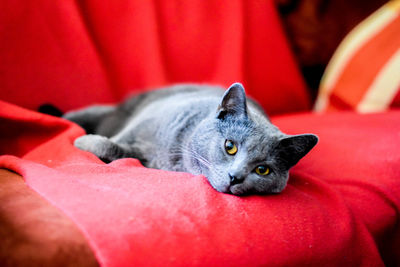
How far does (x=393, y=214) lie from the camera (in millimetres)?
1035

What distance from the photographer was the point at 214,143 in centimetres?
99

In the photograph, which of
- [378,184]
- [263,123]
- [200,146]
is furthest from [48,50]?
[378,184]

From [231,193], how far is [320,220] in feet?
0.78

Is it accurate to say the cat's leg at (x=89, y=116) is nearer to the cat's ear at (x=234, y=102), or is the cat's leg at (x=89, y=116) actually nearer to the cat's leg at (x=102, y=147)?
the cat's leg at (x=102, y=147)

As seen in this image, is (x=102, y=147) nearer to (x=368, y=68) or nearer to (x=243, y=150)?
(x=243, y=150)

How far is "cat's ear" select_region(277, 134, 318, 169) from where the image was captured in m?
0.97

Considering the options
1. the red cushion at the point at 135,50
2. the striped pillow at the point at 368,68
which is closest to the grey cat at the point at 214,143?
the red cushion at the point at 135,50

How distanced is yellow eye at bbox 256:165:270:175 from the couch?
0.24ft

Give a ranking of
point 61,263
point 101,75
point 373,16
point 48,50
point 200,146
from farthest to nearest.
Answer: point 373,16, point 101,75, point 48,50, point 200,146, point 61,263

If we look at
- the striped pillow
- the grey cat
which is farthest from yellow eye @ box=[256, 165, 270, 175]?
the striped pillow

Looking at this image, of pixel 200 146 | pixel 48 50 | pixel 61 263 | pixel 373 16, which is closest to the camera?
pixel 61 263

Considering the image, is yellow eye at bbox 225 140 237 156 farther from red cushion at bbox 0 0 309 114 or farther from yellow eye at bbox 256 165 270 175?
red cushion at bbox 0 0 309 114

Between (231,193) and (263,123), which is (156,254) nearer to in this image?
(231,193)

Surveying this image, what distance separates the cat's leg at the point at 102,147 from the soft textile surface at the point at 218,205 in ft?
0.14
